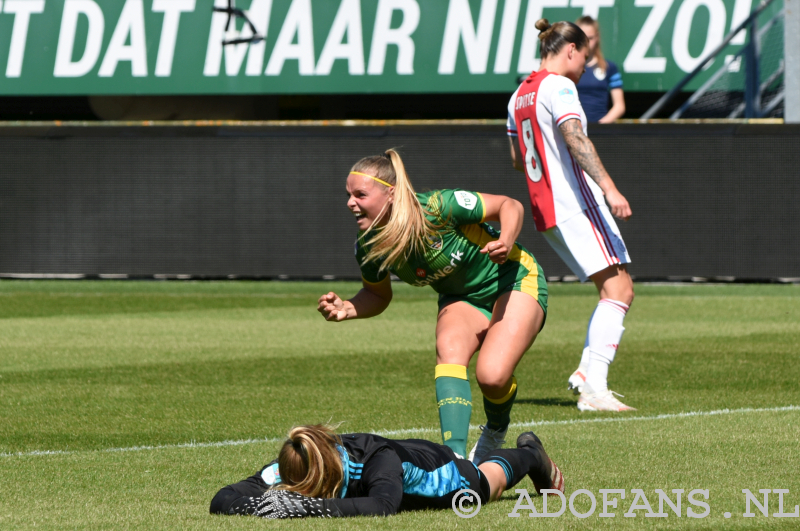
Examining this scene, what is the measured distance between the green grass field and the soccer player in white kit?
42 cm

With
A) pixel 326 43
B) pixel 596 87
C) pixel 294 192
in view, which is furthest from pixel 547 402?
pixel 326 43

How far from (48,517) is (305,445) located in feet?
3.53

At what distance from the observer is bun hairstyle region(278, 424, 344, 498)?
157 inches

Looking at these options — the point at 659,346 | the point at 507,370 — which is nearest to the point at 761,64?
the point at 659,346

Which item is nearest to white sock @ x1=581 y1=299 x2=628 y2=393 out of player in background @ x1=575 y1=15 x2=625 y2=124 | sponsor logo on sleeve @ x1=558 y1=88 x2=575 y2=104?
sponsor logo on sleeve @ x1=558 y1=88 x2=575 y2=104

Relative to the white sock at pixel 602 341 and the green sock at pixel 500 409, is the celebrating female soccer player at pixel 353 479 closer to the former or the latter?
the green sock at pixel 500 409

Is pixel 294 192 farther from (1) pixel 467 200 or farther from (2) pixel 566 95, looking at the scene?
(1) pixel 467 200

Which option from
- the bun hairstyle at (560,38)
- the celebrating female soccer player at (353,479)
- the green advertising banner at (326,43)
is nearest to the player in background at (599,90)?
the bun hairstyle at (560,38)

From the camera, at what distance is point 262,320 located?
40.6 ft

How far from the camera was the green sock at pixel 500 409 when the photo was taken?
17.1ft

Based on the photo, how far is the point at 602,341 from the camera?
23.0 feet

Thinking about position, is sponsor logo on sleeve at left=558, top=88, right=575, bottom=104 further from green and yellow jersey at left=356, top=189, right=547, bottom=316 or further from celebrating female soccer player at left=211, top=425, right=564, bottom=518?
celebrating female soccer player at left=211, top=425, right=564, bottom=518

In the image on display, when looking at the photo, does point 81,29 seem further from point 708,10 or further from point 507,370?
point 507,370

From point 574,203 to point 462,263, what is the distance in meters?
1.97
